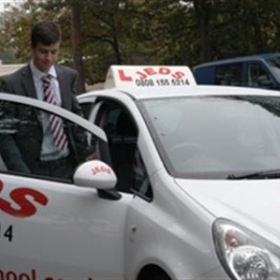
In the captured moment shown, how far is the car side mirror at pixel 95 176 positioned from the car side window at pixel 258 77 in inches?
378

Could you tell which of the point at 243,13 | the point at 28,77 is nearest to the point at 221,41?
the point at 243,13

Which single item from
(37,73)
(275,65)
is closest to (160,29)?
(275,65)

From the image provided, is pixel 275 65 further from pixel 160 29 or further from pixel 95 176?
pixel 160 29

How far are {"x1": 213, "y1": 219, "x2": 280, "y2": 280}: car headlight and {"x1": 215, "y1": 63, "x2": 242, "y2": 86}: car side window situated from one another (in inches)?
443

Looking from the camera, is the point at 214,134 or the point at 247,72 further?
the point at 247,72

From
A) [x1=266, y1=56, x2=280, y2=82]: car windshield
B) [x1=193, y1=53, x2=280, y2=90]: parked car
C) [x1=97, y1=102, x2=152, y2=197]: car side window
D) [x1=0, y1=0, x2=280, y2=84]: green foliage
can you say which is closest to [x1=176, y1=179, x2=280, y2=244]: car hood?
[x1=97, y1=102, x2=152, y2=197]: car side window

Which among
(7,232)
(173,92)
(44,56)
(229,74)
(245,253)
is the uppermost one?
(44,56)

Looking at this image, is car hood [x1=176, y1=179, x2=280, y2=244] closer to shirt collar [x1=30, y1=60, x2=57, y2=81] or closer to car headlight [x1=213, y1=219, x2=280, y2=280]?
car headlight [x1=213, y1=219, x2=280, y2=280]

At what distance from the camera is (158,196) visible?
376 cm

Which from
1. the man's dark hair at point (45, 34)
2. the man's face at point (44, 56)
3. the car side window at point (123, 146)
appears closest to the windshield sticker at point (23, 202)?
the car side window at point (123, 146)

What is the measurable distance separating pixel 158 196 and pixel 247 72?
35.1ft

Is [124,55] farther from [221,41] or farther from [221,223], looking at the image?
[221,223]

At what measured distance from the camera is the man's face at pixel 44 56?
479 cm

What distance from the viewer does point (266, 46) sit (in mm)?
24047
